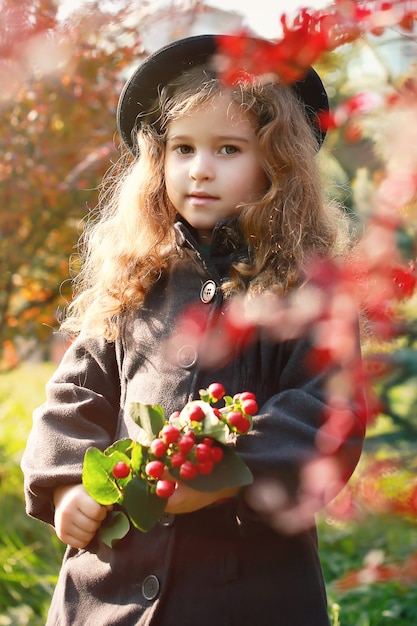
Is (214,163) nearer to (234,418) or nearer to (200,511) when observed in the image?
(234,418)

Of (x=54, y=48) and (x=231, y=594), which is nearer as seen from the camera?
(x=231, y=594)

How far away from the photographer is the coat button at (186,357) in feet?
6.08

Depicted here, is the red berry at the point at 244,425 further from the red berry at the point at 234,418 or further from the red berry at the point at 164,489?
the red berry at the point at 164,489

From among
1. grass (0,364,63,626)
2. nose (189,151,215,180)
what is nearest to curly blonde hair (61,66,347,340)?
nose (189,151,215,180)

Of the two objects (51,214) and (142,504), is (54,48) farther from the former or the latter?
(142,504)

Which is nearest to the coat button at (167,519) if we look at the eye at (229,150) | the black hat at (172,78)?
the eye at (229,150)

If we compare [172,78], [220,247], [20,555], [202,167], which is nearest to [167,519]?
[220,247]

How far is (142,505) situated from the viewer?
5.26ft

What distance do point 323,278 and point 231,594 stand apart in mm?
651

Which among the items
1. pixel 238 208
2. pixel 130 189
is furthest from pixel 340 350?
pixel 130 189

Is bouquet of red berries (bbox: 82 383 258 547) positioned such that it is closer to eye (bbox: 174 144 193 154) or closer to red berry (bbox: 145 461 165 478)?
red berry (bbox: 145 461 165 478)

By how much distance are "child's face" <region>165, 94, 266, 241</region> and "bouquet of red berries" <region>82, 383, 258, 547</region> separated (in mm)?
477

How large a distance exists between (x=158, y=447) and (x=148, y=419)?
8 cm

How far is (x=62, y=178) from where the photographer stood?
395 centimetres
